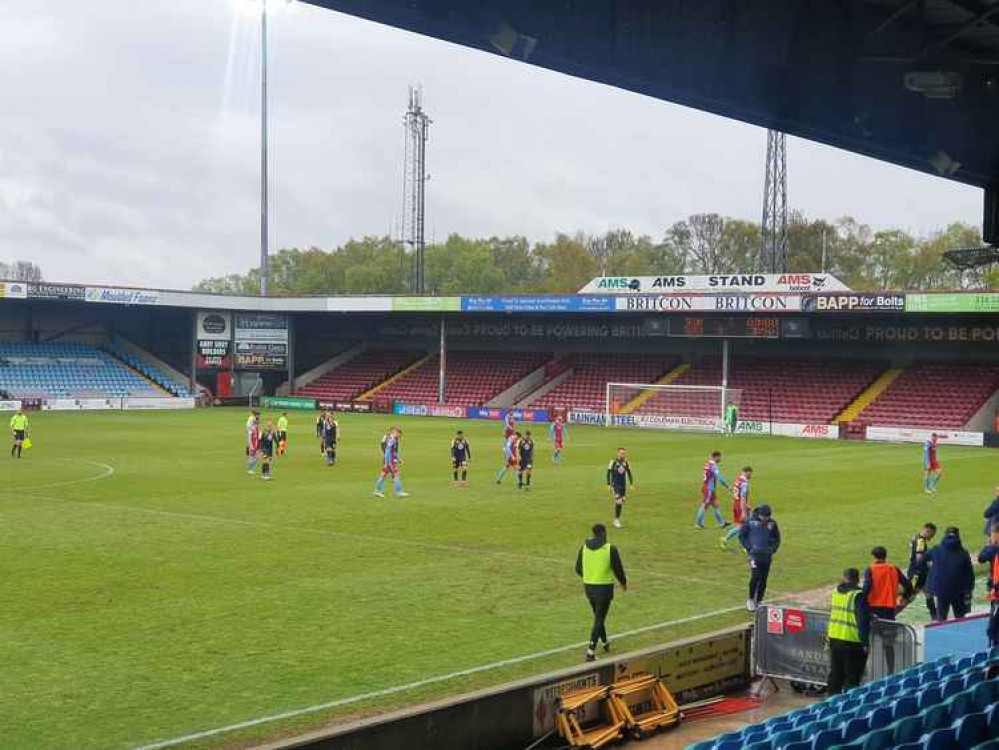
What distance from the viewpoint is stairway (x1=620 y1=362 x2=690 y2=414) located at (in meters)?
62.1

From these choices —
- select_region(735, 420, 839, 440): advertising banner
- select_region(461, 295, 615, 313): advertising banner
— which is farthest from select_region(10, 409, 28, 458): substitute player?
select_region(735, 420, 839, 440): advertising banner

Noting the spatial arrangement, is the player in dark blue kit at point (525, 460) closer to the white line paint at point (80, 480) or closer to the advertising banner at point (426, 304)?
the white line paint at point (80, 480)

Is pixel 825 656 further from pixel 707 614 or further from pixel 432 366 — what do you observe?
pixel 432 366

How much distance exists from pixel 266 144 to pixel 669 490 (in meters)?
47.5

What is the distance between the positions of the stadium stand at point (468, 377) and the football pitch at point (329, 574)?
3126 centimetres

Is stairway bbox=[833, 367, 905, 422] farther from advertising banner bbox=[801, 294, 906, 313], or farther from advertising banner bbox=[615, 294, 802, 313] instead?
advertising banner bbox=[615, 294, 802, 313]

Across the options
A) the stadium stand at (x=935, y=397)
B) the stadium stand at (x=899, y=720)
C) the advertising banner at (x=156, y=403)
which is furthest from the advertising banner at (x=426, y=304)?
the stadium stand at (x=899, y=720)

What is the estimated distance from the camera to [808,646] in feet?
41.9

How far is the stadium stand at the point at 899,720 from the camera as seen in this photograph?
22.9ft

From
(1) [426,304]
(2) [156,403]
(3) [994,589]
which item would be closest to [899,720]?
(3) [994,589]

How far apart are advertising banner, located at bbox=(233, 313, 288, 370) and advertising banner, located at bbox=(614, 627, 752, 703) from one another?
207 ft

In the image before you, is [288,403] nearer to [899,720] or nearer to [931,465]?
[931,465]

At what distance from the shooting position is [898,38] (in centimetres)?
1195

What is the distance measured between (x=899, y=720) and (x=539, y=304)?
189 ft
